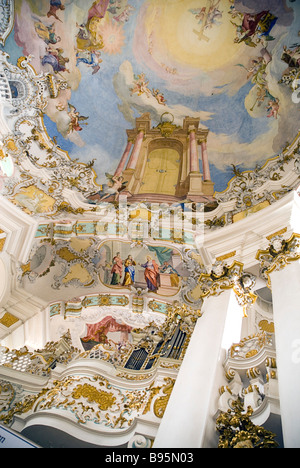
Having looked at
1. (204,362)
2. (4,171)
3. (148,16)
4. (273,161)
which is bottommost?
(204,362)

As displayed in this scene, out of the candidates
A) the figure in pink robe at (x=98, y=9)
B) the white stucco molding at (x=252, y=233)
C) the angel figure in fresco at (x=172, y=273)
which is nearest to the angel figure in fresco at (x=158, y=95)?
the figure in pink robe at (x=98, y=9)

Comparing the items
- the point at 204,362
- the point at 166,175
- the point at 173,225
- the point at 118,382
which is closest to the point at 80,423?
the point at 118,382

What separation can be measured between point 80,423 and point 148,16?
10823 millimetres

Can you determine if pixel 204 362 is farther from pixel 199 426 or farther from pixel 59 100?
pixel 59 100

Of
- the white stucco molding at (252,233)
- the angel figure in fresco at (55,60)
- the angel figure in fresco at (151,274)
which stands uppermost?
the angel figure in fresco at (55,60)

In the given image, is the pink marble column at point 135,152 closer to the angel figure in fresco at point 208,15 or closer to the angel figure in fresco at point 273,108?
the angel figure in fresco at point 208,15

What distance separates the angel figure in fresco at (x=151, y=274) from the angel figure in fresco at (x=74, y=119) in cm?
443

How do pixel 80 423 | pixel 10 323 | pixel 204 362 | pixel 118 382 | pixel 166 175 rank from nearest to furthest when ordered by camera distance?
pixel 204 362
pixel 80 423
pixel 118 382
pixel 10 323
pixel 166 175

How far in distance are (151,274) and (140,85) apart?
19.5 ft

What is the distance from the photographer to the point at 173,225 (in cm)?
1057

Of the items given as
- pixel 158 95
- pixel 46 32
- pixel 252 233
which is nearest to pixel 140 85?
pixel 158 95

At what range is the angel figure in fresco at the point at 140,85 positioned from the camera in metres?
11.7

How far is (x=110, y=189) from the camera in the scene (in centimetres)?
1113

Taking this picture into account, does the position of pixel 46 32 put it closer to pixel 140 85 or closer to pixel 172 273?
pixel 140 85
